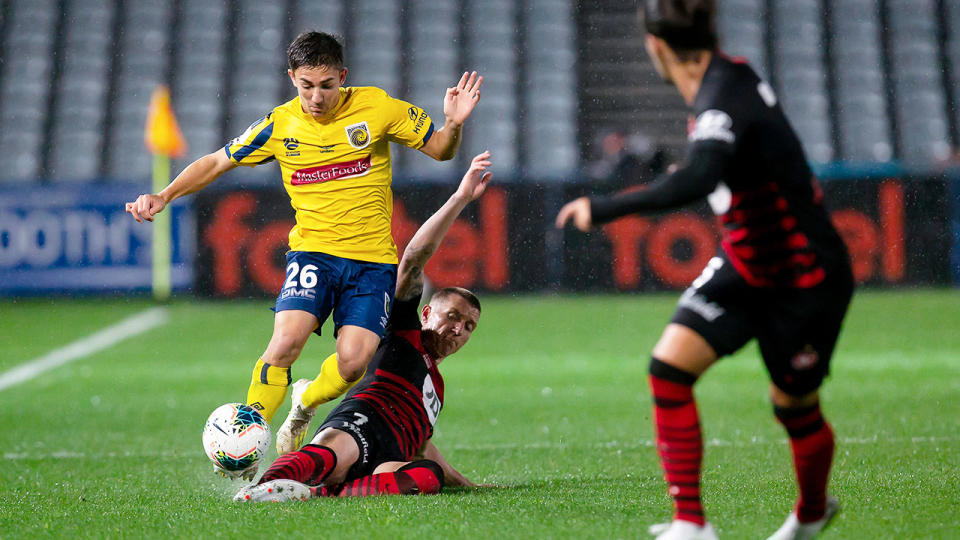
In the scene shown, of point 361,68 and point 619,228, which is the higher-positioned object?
point 361,68

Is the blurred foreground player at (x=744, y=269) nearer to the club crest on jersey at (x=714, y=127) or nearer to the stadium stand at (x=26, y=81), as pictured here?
the club crest on jersey at (x=714, y=127)

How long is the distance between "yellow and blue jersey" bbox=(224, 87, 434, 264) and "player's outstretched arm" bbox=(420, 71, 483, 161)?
60 mm

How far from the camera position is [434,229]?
16.4 ft

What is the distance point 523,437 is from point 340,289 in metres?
1.62

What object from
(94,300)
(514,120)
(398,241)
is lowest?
(94,300)

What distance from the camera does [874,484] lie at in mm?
4598

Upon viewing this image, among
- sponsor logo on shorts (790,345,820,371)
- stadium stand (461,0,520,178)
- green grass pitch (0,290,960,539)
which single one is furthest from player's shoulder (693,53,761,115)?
stadium stand (461,0,520,178)

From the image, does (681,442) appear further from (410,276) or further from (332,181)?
(332,181)

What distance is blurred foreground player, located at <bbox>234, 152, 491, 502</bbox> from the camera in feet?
14.2

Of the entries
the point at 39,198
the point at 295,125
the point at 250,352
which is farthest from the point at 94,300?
the point at 295,125

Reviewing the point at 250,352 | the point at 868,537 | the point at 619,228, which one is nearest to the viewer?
the point at 868,537

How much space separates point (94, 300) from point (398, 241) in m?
4.13

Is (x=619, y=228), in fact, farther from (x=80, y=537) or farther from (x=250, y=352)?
(x=80, y=537)

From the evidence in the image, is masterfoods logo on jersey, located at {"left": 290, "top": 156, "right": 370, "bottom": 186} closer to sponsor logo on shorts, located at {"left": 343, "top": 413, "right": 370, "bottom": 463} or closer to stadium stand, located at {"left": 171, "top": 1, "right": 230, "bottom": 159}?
sponsor logo on shorts, located at {"left": 343, "top": 413, "right": 370, "bottom": 463}
